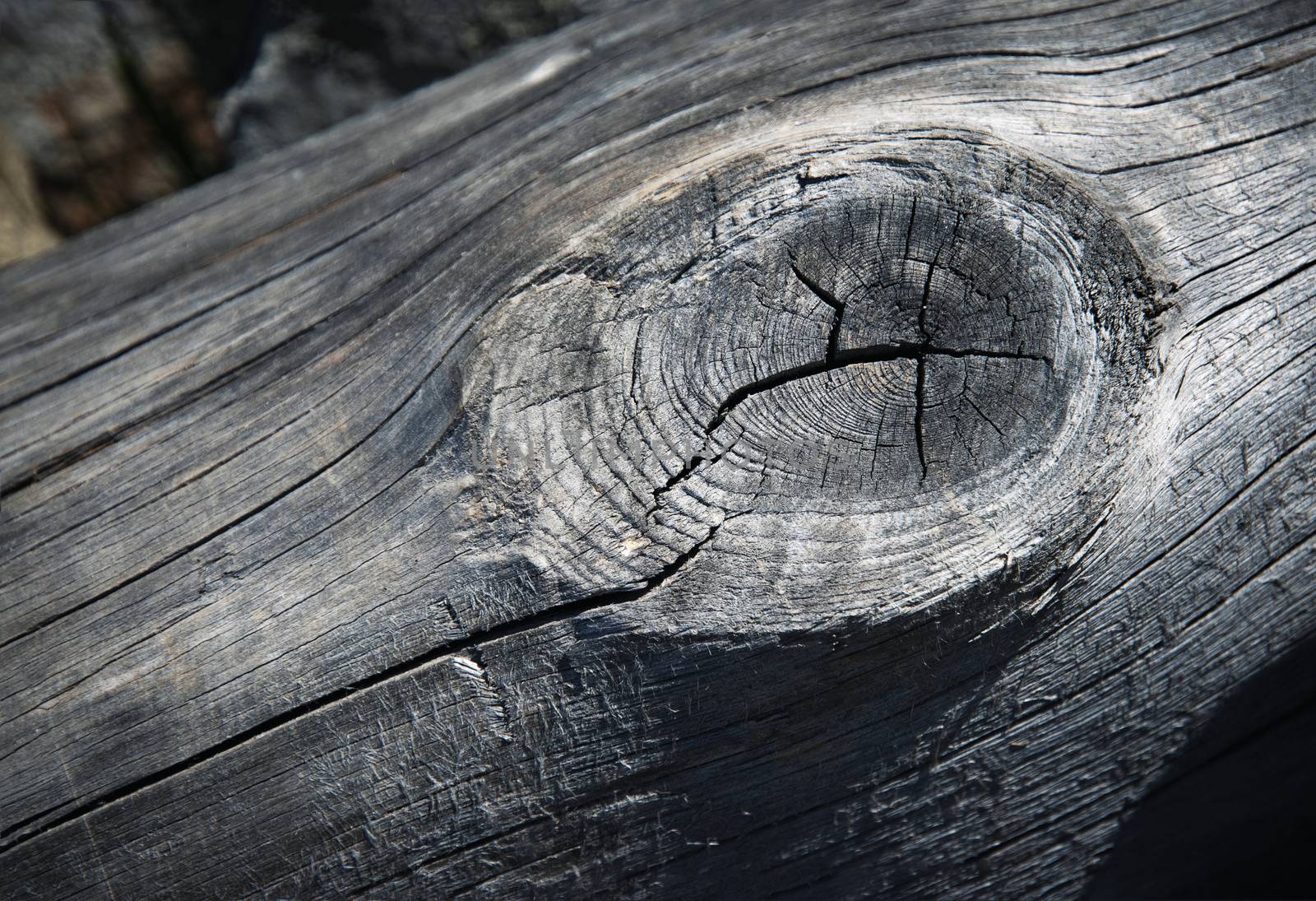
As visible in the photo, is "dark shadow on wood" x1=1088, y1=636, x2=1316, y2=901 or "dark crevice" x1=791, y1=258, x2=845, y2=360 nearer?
"dark crevice" x1=791, y1=258, x2=845, y2=360

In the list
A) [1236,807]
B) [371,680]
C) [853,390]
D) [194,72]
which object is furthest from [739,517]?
[194,72]

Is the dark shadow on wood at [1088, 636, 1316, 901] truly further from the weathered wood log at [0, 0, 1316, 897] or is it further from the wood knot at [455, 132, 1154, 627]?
the wood knot at [455, 132, 1154, 627]

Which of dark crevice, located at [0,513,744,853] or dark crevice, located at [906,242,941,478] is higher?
dark crevice, located at [906,242,941,478]

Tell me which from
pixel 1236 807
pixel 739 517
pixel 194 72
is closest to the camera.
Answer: pixel 739 517

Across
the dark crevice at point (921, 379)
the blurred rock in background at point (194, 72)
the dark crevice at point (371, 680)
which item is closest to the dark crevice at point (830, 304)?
the dark crevice at point (921, 379)

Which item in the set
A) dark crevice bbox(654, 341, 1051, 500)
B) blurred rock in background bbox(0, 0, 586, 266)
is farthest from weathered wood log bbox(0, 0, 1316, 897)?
blurred rock in background bbox(0, 0, 586, 266)

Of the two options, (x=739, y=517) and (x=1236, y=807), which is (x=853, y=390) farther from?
(x=1236, y=807)

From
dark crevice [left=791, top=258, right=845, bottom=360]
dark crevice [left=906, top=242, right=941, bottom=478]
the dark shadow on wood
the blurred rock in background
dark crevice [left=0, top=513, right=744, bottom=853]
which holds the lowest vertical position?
the dark shadow on wood

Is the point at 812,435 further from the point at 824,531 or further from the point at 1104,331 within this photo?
the point at 1104,331
